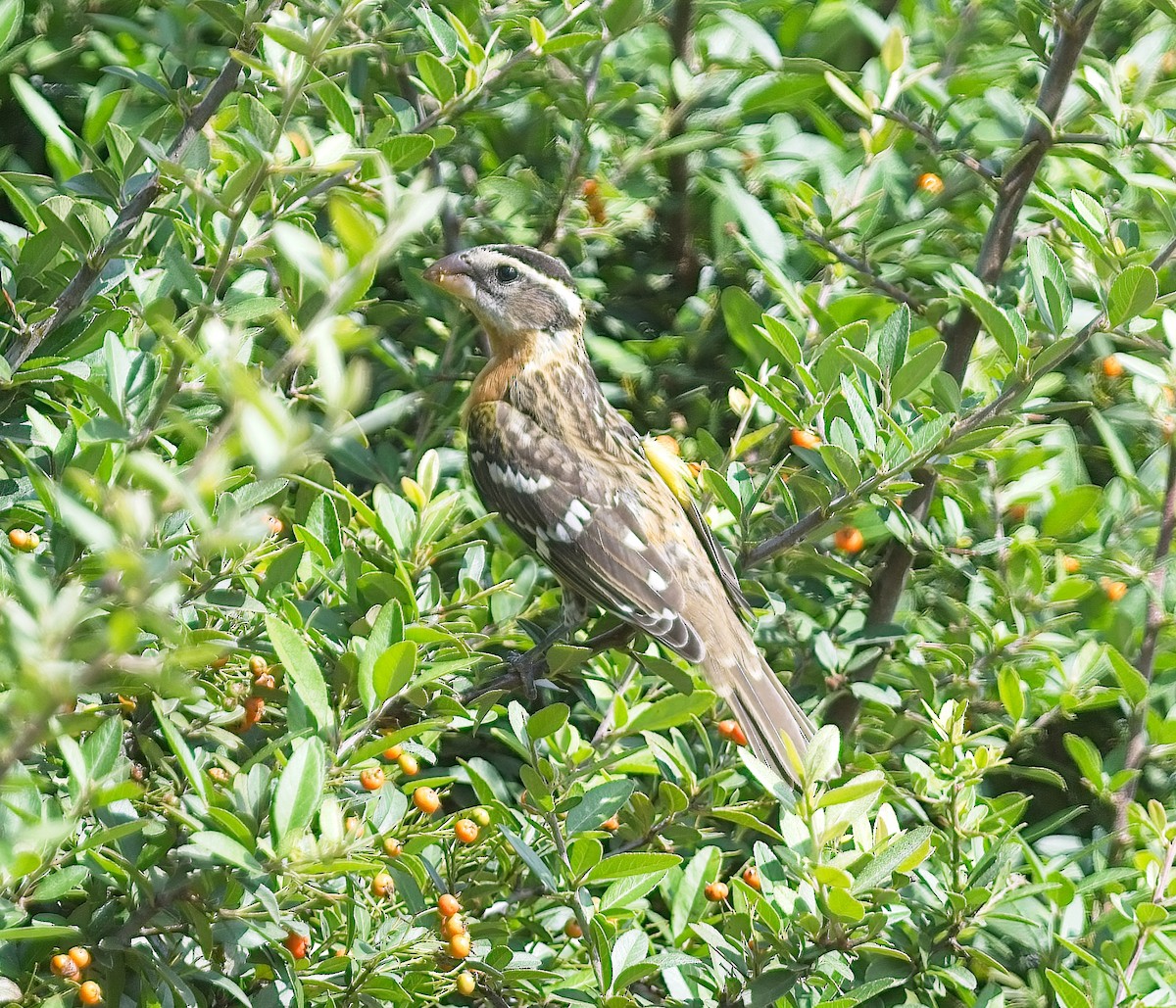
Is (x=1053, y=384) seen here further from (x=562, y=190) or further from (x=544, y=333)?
(x=544, y=333)

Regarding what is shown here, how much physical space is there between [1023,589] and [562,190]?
188 centimetres

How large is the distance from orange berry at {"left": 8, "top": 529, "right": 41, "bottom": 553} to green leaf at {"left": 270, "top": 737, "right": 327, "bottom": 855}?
771 mm

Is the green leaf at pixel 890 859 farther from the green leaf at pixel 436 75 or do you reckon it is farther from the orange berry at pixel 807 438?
the green leaf at pixel 436 75

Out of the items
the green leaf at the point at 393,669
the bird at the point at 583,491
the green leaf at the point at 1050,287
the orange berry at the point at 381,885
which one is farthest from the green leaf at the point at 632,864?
the green leaf at the point at 1050,287

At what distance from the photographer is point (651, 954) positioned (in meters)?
2.95

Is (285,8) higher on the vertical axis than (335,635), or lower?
higher

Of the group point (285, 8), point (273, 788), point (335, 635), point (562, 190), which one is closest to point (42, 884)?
point (273, 788)

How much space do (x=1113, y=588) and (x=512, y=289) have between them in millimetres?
2279

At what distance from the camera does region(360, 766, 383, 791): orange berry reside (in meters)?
2.45

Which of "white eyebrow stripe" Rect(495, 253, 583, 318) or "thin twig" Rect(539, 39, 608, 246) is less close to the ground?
"thin twig" Rect(539, 39, 608, 246)

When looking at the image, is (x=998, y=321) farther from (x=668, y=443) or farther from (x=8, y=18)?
(x=8, y=18)

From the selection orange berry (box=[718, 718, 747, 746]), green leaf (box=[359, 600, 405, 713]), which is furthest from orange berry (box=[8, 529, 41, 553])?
orange berry (box=[718, 718, 747, 746])

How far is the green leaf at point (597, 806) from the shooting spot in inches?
108

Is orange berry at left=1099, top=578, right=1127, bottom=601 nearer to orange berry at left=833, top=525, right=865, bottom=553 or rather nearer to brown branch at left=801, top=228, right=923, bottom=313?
orange berry at left=833, top=525, right=865, bottom=553
